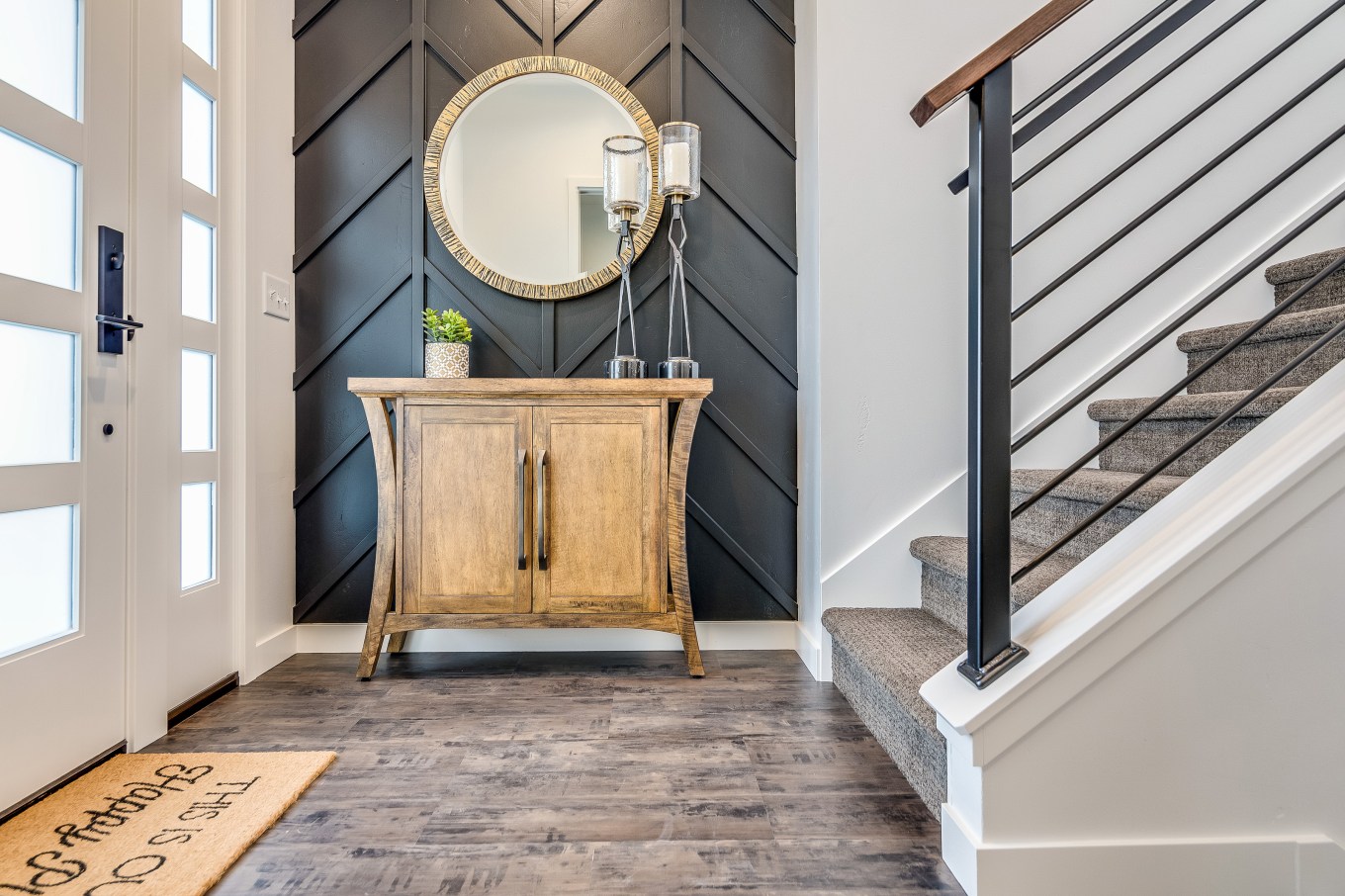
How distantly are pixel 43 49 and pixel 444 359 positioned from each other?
1.12m

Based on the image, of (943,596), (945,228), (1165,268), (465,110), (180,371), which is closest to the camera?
(1165,268)

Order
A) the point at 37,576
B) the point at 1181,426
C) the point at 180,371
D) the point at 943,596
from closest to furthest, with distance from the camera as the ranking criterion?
1. the point at 37,576
2. the point at 1181,426
3. the point at 180,371
4. the point at 943,596

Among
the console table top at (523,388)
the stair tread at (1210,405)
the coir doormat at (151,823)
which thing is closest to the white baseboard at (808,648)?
the console table top at (523,388)

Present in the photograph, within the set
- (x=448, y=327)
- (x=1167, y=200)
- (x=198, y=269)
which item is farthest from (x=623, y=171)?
(x=1167, y=200)

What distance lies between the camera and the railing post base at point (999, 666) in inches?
45.4

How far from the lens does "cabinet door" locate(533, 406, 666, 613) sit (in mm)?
2184

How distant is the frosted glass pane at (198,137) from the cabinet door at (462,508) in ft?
→ 2.78

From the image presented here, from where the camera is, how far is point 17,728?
141cm

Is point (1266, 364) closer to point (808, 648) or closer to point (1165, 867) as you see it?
point (1165, 867)

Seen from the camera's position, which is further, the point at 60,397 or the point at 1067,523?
the point at 1067,523

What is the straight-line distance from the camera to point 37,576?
58.2 inches

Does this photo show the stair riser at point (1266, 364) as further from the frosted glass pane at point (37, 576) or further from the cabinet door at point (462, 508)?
Result: the frosted glass pane at point (37, 576)

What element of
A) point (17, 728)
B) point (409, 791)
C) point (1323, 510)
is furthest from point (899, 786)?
point (17, 728)

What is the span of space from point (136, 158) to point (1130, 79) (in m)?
2.72
